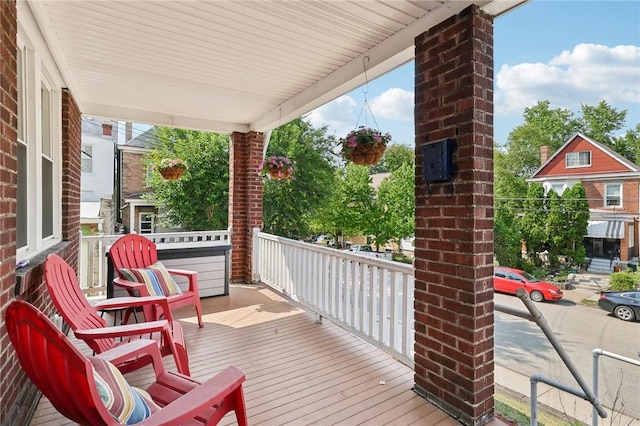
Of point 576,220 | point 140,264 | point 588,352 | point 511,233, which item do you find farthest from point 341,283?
point 576,220

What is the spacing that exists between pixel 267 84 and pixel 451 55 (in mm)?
2329

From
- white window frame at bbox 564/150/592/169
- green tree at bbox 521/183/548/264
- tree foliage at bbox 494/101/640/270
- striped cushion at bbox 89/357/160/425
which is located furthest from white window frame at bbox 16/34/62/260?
white window frame at bbox 564/150/592/169

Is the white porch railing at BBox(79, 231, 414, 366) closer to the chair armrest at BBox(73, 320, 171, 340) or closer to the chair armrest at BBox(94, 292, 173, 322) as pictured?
the chair armrest at BBox(94, 292, 173, 322)

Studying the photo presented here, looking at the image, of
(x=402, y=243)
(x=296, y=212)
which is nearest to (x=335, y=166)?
(x=296, y=212)

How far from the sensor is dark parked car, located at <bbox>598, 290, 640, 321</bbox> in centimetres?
473

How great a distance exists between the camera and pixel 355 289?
3.41 m

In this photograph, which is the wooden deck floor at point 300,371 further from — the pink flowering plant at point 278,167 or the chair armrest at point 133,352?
the pink flowering plant at point 278,167

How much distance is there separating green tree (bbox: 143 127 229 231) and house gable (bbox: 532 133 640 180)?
25.9 feet

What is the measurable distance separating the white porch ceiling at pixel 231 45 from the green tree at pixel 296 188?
614cm

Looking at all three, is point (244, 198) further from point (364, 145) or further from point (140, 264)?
point (364, 145)

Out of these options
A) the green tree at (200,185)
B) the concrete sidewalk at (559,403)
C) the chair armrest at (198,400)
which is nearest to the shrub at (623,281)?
the concrete sidewalk at (559,403)

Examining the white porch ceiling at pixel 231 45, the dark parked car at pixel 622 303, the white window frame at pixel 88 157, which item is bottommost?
the dark parked car at pixel 622 303

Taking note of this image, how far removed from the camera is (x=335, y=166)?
13070mm

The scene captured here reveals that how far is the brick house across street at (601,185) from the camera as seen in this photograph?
17.1 ft
